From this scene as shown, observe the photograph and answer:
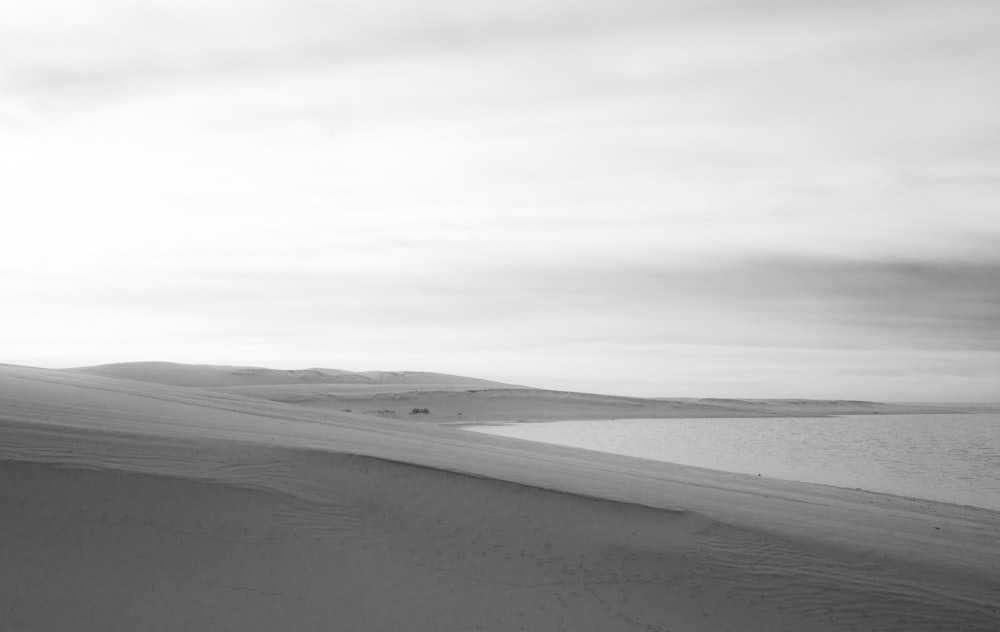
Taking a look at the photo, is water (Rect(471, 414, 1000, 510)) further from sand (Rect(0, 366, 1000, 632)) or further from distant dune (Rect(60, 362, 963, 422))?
sand (Rect(0, 366, 1000, 632))

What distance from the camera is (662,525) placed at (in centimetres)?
959

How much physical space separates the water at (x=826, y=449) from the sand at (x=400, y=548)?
603cm

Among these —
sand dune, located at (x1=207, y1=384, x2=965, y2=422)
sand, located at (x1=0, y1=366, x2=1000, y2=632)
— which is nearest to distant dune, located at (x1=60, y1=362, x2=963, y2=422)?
sand dune, located at (x1=207, y1=384, x2=965, y2=422)

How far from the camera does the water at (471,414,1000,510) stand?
1778 centimetres

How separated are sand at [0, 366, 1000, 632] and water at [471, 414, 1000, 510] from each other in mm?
6031

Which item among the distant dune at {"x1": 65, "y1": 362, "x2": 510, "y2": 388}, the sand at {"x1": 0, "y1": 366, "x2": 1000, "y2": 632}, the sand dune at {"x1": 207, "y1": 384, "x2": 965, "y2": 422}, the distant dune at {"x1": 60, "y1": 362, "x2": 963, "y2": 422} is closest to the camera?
the sand at {"x1": 0, "y1": 366, "x2": 1000, "y2": 632}

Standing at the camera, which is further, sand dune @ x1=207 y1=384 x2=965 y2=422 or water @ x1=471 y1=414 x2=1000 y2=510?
sand dune @ x1=207 y1=384 x2=965 y2=422

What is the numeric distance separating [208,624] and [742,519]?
6.73m

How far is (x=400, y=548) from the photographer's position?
820 cm

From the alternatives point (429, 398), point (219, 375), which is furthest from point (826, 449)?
point (219, 375)

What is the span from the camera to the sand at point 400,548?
6.93m

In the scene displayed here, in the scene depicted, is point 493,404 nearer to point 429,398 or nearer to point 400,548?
point 429,398

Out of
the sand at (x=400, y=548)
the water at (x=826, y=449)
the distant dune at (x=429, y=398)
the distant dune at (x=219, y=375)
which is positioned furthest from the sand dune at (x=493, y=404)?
the sand at (x=400, y=548)

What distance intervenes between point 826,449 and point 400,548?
67.6 ft
